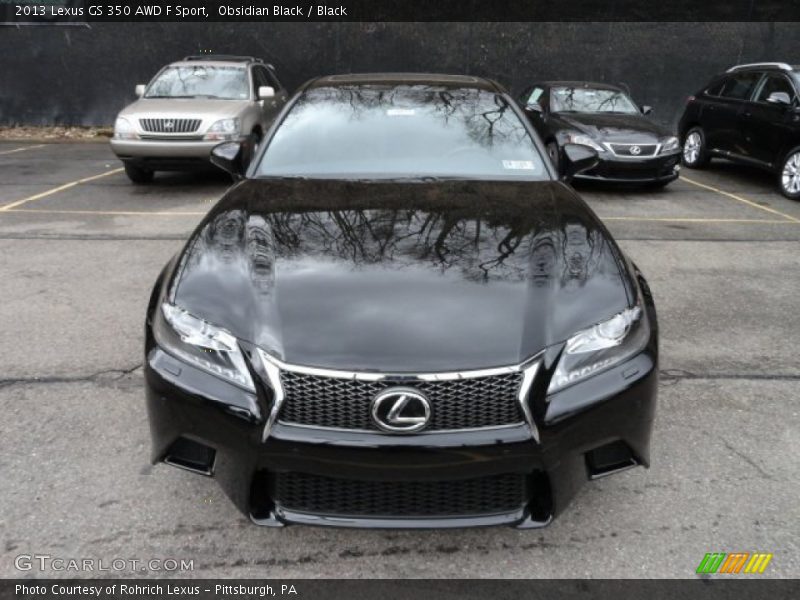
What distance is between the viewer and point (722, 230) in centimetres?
781

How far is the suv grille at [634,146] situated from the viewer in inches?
378

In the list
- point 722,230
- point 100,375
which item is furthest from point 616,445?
point 722,230

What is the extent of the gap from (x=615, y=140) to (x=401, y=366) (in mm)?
8174

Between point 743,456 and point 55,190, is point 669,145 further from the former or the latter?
point 55,190

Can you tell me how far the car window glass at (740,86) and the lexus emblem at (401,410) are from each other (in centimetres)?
1035

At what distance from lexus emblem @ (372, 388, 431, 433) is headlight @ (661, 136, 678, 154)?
8575 mm

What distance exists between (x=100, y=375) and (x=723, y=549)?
10.5ft

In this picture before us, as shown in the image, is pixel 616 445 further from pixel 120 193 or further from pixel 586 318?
pixel 120 193

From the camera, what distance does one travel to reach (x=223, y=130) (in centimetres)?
941

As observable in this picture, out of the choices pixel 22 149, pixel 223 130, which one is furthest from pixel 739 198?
pixel 22 149

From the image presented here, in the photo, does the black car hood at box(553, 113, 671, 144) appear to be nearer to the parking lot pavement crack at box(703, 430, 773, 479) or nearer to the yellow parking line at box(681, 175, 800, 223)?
the yellow parking line at box(681, 175, 800, 223)

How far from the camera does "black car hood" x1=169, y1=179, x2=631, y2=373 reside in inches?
92.3

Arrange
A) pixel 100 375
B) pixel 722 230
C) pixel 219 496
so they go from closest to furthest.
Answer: pixel 219 496, pixel 100 375, pixel 722 230

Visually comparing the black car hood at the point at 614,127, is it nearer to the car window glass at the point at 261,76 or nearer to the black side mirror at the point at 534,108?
the black side mirror at the point at 534,108
